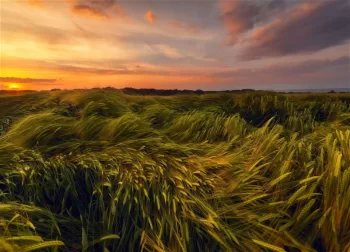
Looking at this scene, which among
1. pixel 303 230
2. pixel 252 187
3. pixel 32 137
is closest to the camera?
pixel 303 230

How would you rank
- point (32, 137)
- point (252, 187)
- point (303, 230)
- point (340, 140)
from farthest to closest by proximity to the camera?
1. point (32, 137)
2. point (340, 140)
3. point (252, 187)
4. point (303, 230)

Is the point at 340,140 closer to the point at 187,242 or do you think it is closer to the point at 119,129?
the point at 187,242

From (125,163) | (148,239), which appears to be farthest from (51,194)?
(148,239)

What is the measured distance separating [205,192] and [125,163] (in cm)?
57

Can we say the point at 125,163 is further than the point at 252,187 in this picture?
Yes

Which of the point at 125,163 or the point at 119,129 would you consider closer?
the point at 125,163

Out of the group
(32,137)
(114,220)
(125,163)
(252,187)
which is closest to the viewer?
(114,220)

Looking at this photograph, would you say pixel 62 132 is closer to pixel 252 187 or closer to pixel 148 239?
pixel 148 239

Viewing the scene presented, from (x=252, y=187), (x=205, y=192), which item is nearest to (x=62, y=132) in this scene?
(x=205, y=192)

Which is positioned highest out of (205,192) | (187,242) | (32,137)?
(32,137)

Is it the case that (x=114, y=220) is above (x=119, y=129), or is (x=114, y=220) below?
below

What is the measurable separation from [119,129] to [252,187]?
1.37m

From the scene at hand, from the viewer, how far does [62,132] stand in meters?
2.32

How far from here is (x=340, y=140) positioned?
1.58 metres
